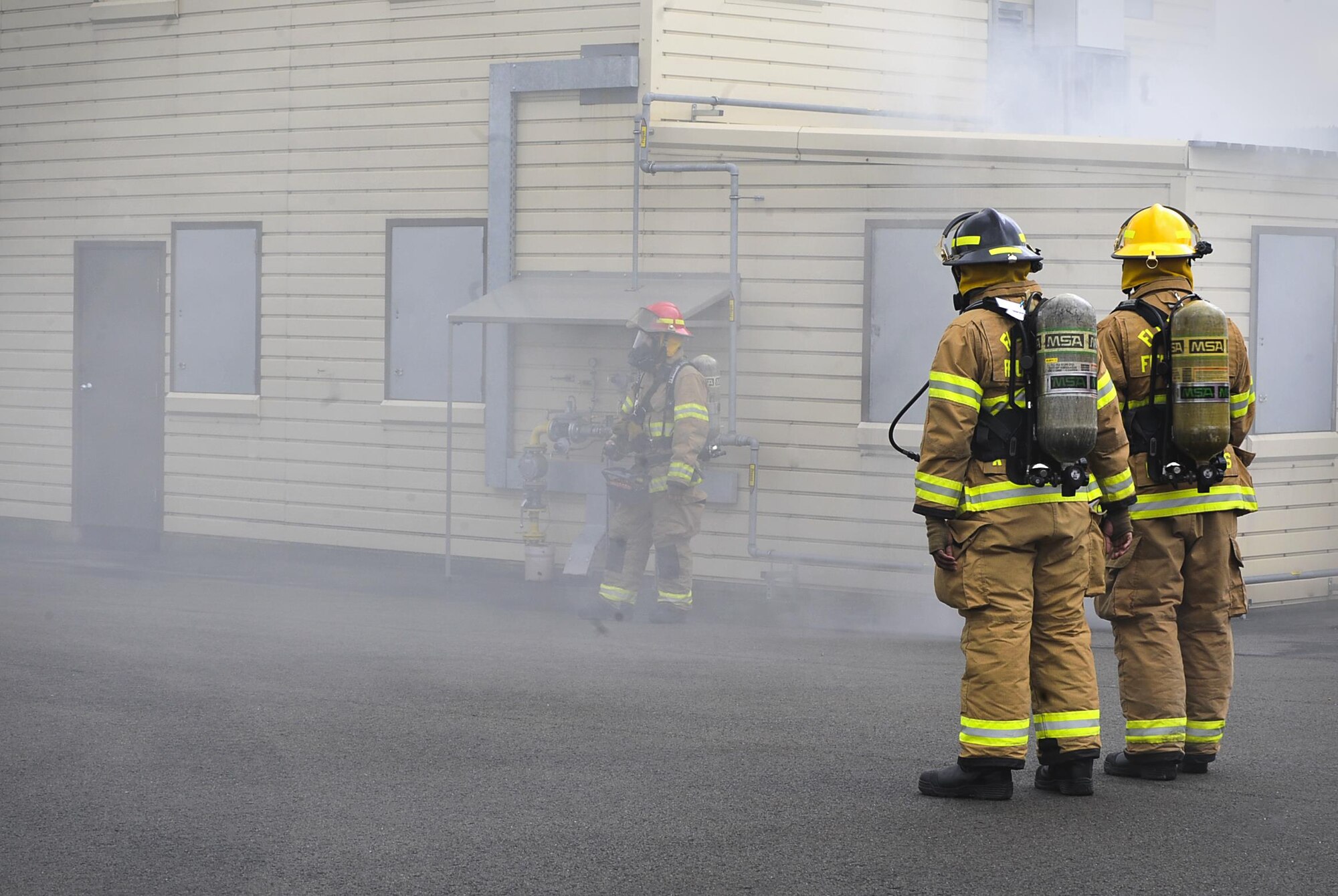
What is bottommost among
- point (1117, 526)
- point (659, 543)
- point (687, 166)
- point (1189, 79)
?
point (659, 543)

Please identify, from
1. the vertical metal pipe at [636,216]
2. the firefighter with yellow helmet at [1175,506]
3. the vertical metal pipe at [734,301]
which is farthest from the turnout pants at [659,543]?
the firefighter with yellow helmet at [1175,506]

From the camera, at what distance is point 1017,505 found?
203 inches

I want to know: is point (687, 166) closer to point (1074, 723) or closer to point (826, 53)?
point (826, 53)

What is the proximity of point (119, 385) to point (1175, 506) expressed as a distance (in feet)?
34.5

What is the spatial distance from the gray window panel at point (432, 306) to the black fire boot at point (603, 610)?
2.40 metres

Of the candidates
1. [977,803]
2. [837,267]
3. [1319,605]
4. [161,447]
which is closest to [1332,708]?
[977,803]

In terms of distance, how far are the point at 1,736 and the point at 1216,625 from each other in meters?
4.76

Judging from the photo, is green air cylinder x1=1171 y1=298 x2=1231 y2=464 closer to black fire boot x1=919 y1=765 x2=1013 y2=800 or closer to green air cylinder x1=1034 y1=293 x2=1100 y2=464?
green air cylinder x1=1034 y1=293 x2=1100 y2=464

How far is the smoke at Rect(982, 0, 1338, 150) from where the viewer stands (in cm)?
1368

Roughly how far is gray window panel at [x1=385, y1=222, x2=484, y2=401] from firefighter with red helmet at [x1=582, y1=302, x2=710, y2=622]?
2288 millimetres

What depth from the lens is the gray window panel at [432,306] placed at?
11.9 metres

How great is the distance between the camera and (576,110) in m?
11.3

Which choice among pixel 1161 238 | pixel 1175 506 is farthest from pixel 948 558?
pixel 1161 238

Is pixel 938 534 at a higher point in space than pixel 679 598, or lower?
higher
